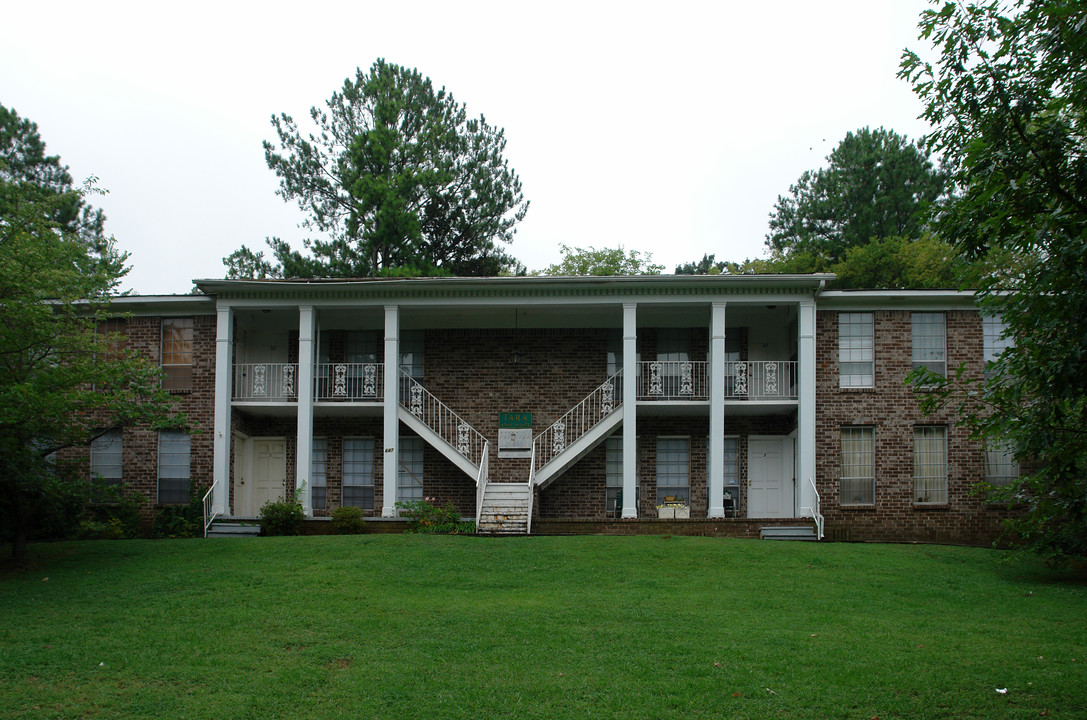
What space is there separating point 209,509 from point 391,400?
451cm

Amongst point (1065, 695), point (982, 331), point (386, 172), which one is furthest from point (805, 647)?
point (386, 172)

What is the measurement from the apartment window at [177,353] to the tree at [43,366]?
17.4 feet

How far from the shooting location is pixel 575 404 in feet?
75.4

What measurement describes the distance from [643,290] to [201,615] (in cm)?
1165

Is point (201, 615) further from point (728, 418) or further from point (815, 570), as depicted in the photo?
point (728, 418)

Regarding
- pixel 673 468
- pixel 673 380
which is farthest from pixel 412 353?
pixel 673 468

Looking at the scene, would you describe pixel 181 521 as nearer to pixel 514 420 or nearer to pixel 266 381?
pixel 266 381

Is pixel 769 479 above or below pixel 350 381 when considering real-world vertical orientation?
below

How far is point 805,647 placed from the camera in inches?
403

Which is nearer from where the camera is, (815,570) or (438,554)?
(815,570)

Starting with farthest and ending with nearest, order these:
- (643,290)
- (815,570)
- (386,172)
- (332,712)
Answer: (386,172) < (643,290) < (815,570) < (332,712)

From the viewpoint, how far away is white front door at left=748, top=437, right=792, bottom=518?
22.3 meters

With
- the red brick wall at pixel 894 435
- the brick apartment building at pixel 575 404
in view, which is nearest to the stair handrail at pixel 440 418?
the brick apartment building at pixel 575 404

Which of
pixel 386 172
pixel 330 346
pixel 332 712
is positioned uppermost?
pixel 386 172
